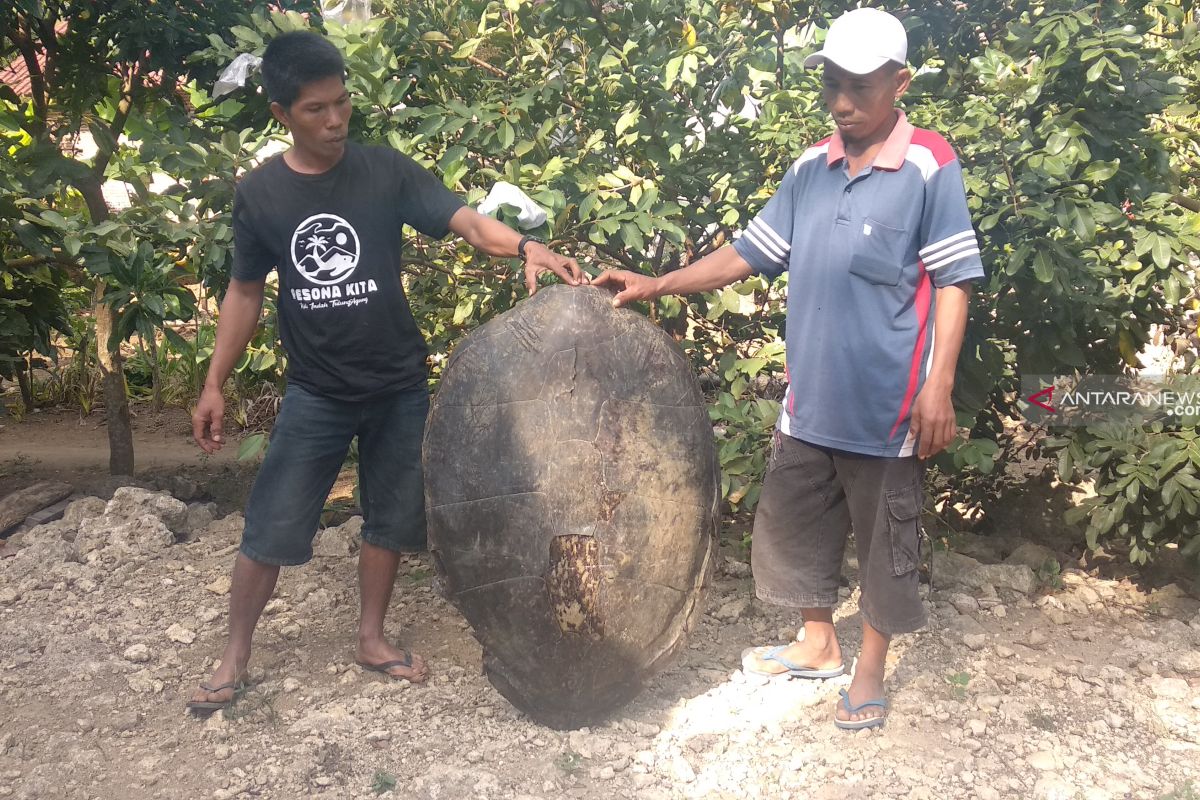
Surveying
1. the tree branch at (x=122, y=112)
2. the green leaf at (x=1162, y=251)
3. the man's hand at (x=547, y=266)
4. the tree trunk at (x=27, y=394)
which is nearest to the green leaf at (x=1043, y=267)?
the green leaf at (x=1162, y=251)

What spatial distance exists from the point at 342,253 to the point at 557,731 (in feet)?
4.64

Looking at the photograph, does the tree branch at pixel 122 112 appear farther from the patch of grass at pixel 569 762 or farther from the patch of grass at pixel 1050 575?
the patch of grass at pixel 1050 575

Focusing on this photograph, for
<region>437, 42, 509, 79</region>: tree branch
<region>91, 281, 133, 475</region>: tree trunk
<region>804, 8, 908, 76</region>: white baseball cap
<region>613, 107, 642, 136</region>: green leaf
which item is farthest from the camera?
<region>91, 281, 133, 475</region>: tree trunk

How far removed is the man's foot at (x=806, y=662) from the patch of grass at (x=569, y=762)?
68cm

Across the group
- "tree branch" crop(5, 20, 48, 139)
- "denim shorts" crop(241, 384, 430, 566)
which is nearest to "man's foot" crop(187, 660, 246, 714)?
"denim shorts" crop(241, 384, 430, 566)

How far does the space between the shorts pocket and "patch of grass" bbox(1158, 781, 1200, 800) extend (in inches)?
32.0

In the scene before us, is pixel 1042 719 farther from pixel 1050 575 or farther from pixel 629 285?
pixel 629 285

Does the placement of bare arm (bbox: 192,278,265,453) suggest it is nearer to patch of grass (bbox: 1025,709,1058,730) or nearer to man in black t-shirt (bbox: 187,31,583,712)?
man in black t-shirt (bbox: 187,31,583,712)

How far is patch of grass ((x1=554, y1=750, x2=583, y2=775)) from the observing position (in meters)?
2.85

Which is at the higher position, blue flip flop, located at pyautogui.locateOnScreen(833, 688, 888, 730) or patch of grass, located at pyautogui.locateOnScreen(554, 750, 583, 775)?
blue flip flop, located at pyautogui.locateOnScreen(833, 688, 888, 730)

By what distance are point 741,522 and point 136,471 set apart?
3326mm

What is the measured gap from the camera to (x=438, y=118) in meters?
3.60

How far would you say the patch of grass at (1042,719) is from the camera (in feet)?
10.2

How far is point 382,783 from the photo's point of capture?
2803 mm
